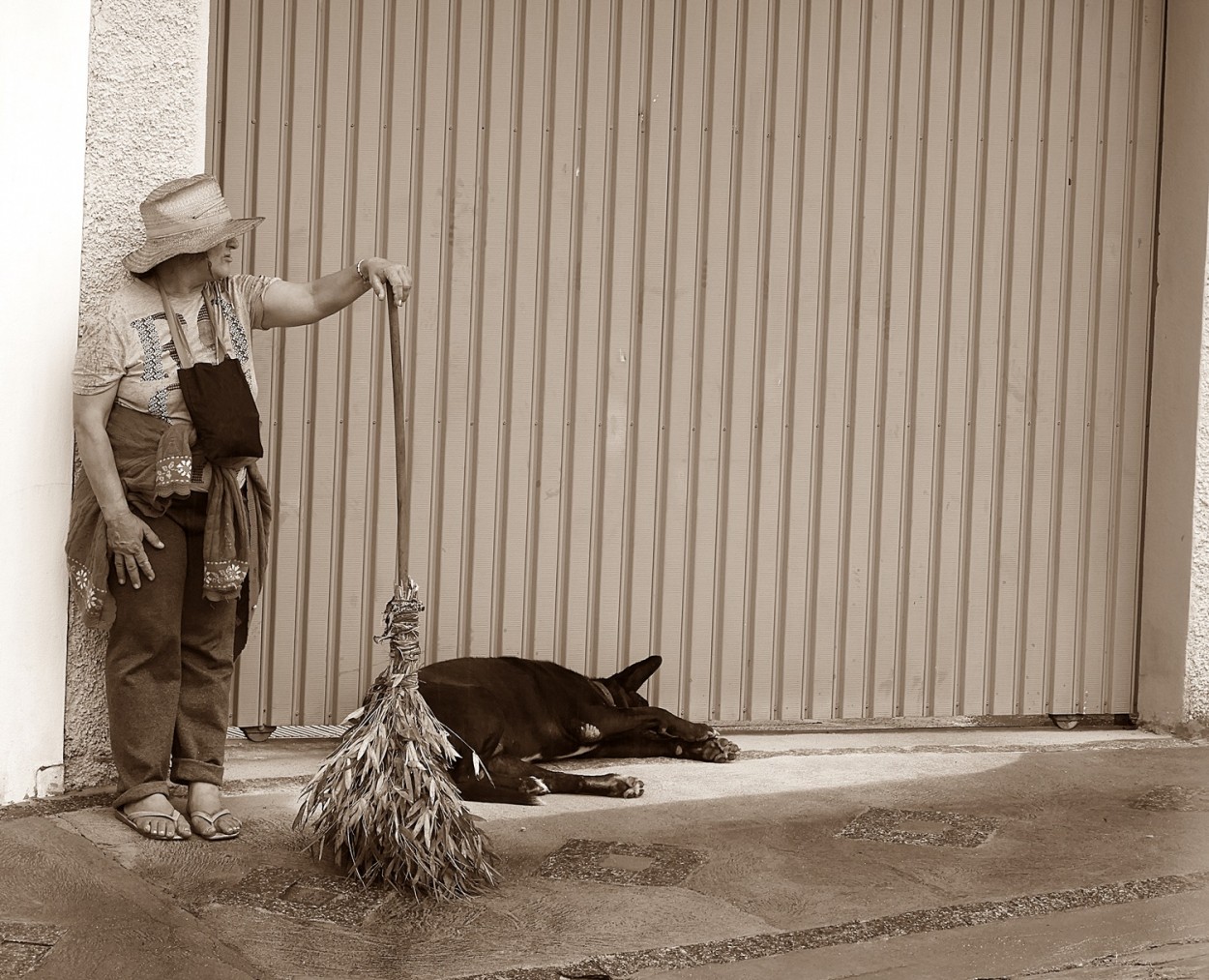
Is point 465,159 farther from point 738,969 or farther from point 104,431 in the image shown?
point 738,969

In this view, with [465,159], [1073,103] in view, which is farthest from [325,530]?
[1073,103]

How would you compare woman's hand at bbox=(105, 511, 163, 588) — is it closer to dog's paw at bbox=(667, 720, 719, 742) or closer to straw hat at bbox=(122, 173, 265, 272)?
straw hat at bbox=(122, 173, 265, 272)

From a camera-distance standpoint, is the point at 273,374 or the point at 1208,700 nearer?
the point at 273,374

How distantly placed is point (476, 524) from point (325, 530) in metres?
0.56

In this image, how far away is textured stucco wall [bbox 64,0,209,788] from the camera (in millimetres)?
4633

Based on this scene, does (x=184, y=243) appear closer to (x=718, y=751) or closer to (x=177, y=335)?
(x=177, y=335)

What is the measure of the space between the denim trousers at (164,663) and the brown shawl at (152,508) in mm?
61

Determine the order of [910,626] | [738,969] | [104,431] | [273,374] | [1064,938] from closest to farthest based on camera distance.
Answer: [738,969] → [1064,938] → [104,431] → [273,374] → [910,626]

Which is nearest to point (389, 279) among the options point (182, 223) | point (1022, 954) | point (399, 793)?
point (182, 223)

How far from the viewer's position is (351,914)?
152 inches

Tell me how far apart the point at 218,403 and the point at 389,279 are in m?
0.62

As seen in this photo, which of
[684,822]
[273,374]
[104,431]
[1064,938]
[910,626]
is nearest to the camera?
[1064,938]

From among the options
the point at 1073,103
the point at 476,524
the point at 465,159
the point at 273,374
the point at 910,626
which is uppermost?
the point at 1073,103

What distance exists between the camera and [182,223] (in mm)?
4457
